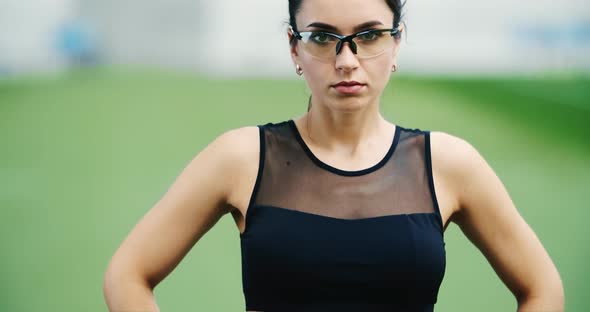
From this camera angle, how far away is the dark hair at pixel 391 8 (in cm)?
202

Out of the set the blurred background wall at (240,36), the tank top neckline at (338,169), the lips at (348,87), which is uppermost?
the lips at (348,87)

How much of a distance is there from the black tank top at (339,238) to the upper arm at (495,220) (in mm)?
69

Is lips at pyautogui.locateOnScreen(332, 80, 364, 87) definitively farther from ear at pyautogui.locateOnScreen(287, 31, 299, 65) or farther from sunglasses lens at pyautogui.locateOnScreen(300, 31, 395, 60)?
ear at pyautogui.locateOnScreen(287, 31, 299, 65)

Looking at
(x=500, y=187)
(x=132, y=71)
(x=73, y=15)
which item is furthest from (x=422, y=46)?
(x=500, y=187)

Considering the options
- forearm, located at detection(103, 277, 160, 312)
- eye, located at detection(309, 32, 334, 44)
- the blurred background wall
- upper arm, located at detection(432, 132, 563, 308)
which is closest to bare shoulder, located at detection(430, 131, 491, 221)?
upper arm, located at detection(432, 132, 563, 308)

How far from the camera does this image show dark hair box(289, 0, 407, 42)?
202 centimetres

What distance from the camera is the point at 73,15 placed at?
14727 mm

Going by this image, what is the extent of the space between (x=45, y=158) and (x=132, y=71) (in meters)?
5.06

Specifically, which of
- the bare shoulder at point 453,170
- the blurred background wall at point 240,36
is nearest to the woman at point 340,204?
the bare shoulder at point 453,170

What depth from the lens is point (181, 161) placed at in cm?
840

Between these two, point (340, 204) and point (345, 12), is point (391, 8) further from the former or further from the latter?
point (340, 204)

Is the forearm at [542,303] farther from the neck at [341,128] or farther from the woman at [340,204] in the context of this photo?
the neck at [341,128]

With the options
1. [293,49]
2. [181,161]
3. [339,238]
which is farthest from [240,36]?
[339,238]

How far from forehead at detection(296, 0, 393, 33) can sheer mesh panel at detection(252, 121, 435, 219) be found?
10.7 inches
